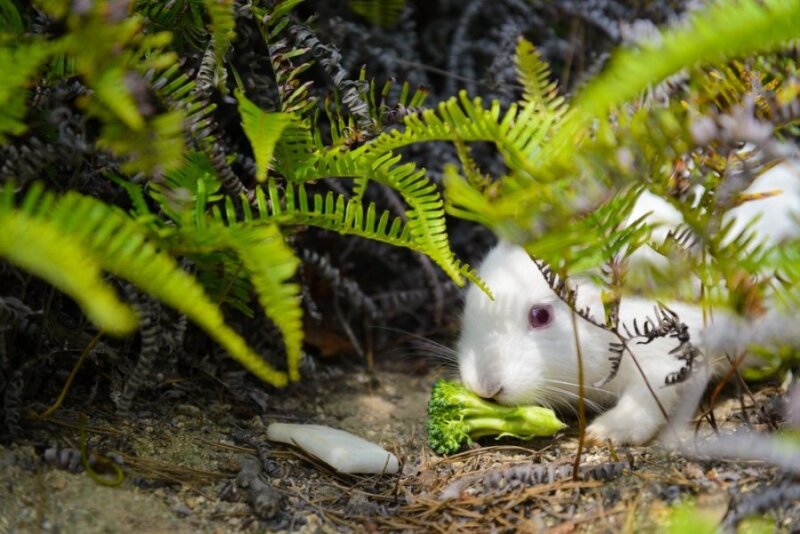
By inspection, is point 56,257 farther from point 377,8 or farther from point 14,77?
point 377,8

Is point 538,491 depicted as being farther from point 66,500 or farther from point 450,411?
point 66,500

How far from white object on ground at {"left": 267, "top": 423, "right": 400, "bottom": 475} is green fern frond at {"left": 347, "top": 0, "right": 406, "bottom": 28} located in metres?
2.03

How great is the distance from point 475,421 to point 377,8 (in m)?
2.04

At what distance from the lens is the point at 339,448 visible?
2.99 meters

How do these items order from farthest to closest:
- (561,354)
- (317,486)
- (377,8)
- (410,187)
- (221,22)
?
(377,8) < (561,354) < (317,486) < (410,187) < (221,22)

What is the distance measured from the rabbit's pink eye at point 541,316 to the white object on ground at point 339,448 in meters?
0.83

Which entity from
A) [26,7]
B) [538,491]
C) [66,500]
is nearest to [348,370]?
[538,491]

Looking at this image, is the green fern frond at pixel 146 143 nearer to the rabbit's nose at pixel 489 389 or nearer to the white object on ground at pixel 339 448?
the white object on ground at pixel 339 448

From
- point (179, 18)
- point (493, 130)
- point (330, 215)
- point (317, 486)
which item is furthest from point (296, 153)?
point (317, 486)

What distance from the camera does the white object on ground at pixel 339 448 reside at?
2945 millimetres

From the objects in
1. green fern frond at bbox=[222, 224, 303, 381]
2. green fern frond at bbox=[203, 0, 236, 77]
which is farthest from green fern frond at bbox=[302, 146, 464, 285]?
green fern frond at bbox=[222, 224, 303, 381]

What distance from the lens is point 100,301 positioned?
6.17 ft

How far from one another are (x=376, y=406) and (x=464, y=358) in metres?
0.54

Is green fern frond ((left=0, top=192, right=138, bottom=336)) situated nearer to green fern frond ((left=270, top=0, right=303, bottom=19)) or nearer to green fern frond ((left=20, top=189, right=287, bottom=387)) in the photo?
green fern frond ((left=20, top=189, right=287, bottom=387))
